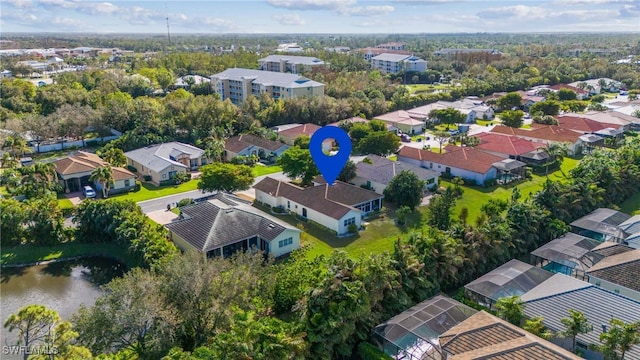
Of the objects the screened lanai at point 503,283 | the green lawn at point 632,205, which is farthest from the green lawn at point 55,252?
the green lawn at point 632,205

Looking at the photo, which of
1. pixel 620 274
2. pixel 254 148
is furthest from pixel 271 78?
pixel 620 274

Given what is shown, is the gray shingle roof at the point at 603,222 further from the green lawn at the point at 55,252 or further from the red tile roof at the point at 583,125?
the red tile roof at the point at 583,125

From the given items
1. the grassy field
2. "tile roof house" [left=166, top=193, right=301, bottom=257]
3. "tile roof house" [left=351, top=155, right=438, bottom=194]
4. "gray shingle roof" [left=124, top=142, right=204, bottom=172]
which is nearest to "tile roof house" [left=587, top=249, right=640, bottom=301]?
the grassy field

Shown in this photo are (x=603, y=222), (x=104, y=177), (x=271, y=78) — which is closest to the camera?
(x=603, y=222)

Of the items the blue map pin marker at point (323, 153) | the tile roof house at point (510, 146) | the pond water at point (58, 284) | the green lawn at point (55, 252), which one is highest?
the blue map pin marker at point (323, 153)

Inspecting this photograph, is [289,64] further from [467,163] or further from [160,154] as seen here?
[467,163]
